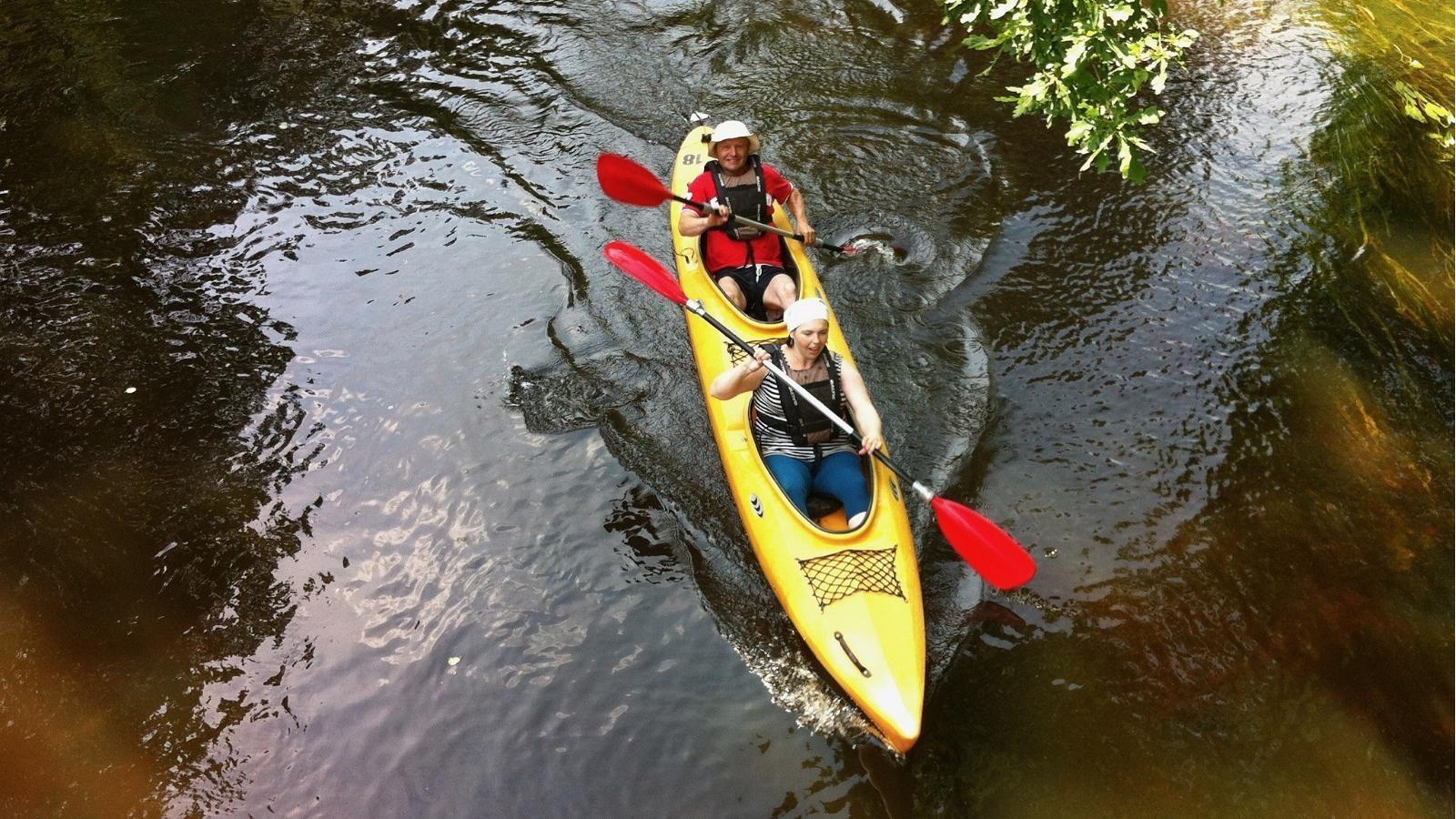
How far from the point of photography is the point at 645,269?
5348 millimetres

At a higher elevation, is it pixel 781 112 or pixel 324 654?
pixel 781 112

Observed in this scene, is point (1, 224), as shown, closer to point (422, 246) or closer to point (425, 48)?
point (422, 246)

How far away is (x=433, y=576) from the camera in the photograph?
4.73 m

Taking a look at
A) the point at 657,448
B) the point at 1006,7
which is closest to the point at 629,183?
the point at 657,448

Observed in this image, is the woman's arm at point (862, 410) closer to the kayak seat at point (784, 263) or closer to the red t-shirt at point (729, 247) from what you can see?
the kayak seat at point (784, 263)

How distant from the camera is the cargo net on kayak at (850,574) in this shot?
12.7 ft

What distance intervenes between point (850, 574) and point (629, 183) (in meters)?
3.38

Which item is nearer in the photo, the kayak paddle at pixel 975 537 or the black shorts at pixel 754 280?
the kayak paddle at pixel 975 537

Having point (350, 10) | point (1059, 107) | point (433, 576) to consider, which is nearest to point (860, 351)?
point (1059, 107)

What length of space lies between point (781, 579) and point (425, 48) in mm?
7447

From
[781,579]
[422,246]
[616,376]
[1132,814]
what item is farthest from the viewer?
[422,246]

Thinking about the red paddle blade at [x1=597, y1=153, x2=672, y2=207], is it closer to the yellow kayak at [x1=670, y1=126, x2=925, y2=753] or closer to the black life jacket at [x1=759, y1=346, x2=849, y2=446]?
the yellow kayak at [x1=670, y1=126, x2=925, y2=753]

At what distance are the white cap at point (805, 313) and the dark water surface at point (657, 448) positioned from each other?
3.68 ft

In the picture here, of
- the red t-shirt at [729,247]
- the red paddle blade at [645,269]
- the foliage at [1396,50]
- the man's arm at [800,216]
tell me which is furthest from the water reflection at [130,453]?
the foliage at [1396,50]
